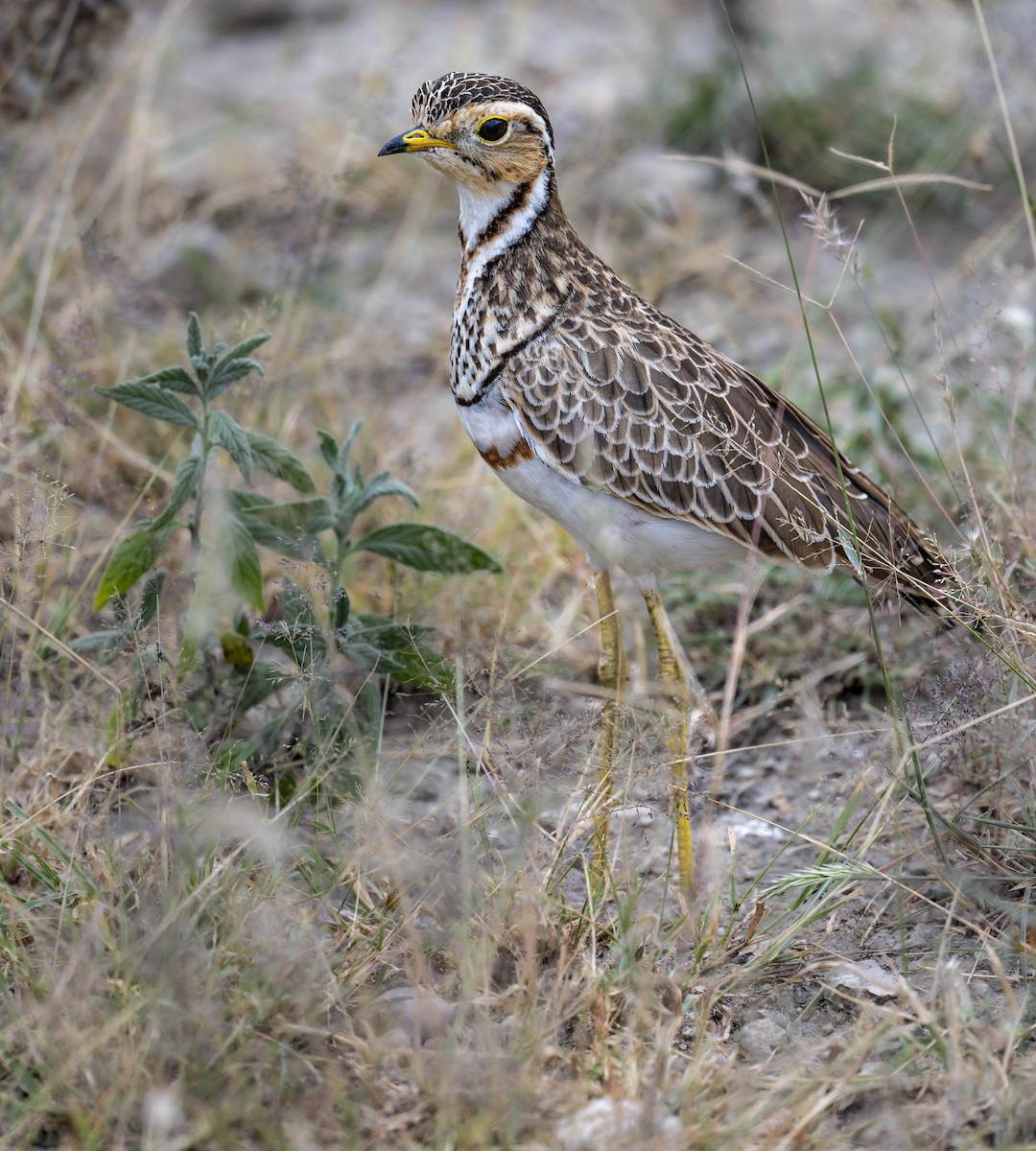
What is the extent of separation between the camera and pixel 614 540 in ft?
10.3

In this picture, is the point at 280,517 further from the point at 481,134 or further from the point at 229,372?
the point at 481,134

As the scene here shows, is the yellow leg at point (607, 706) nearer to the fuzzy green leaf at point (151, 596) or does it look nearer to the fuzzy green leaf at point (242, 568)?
the fuzzy green leaf at point (242, 568)

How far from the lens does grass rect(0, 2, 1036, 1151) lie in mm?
2332

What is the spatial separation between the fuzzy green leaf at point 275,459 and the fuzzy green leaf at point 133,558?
28cm

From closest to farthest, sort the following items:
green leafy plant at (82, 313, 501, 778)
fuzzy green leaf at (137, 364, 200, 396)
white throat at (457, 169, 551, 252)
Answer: green leafy plant at (82, 313, 501, 778), fuzzy green leaf at (137, 364, 200, 396), white throat at (457, 169, 551, 252)

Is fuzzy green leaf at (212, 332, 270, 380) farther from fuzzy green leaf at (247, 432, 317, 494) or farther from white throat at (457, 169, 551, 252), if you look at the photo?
white throat at (457, 169, 551, 252)

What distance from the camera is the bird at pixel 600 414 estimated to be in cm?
322

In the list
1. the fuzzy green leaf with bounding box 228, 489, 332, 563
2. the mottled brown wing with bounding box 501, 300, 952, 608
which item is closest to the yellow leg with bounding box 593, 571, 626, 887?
the mottled brown wing with bounding box 501, 300, 952, 608

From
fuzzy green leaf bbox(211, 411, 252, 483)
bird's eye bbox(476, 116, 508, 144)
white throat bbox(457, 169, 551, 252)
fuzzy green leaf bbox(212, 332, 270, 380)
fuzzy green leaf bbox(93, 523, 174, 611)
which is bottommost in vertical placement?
fuzzy green leaf bbox(93, 523, 174, 611)

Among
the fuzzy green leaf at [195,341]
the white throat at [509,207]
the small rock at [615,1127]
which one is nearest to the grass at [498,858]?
the small rock at [615,1127]

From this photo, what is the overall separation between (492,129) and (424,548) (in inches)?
39.9

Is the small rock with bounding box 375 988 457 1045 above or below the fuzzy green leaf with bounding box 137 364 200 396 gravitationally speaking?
below

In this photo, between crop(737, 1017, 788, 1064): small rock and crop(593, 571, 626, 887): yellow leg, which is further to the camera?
crop(593, 571, 626, 887): yellow leg

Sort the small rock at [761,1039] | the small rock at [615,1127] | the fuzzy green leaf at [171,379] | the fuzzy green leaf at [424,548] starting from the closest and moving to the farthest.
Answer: the small rock at [615,1127]
the small rock at [761,1039]
the fuzzy green leaf at [171,379]
the fuzzy green leaf at [424,548]
